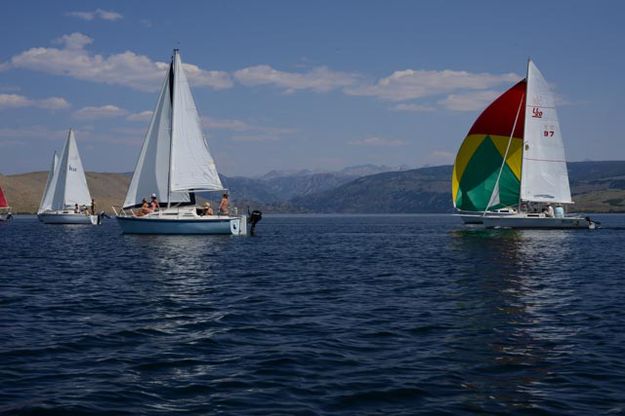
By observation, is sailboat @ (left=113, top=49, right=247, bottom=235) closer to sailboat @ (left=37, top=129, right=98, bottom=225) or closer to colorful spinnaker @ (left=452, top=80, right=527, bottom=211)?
colorful spinnaker @ (left=452, top=80, right=527, bottom=211)

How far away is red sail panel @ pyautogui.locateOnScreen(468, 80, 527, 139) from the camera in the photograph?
72812 millimetres

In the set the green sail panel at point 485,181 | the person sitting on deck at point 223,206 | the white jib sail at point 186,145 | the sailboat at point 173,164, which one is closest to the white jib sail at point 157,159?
the sailboat at point 173,164

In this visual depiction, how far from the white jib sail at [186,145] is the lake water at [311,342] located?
981 inches

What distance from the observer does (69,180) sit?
9794 cm

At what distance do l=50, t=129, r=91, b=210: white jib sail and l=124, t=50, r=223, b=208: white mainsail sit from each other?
43215 mm

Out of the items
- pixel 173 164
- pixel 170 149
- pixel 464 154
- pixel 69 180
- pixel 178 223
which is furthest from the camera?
pixel 69 180

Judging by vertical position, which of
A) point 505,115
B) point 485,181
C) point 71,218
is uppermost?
point 505,115

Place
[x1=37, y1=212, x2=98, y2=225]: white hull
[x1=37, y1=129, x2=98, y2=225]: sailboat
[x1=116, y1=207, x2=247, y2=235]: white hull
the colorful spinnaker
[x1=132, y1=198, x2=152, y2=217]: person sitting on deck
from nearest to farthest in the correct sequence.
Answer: [x1=116, y1=207, x2=247, y2=235]: white hull → [x1=132, y1=198, x2=152, y2=217]: person sitting on deck → the colorful spinnaker → [x1=37, y1=129, x2=98, y2=225]: sailboat → [x1=37, y1=212, x2=98, y2=225]: white hull

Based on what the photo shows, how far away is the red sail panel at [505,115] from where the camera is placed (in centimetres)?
7281

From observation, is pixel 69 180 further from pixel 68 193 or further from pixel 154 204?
pixel 154 204

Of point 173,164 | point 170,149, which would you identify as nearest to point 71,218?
point 170,149

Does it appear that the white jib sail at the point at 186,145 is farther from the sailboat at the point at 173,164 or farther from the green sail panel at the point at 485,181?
the green sail panel at the point at 485,181

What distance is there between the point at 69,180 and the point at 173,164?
48.5m

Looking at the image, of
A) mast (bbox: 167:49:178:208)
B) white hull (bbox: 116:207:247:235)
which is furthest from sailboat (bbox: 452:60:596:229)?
mast (bbox: 167:49:178:208)
